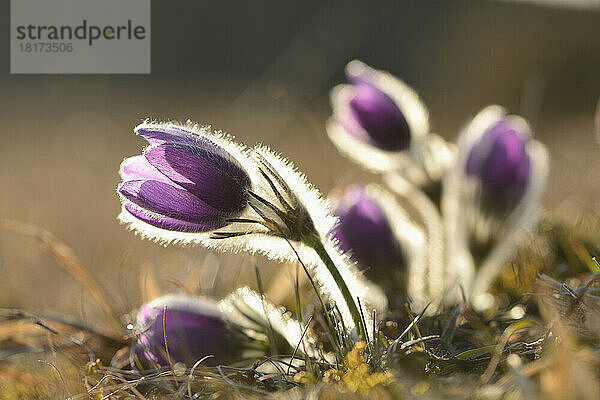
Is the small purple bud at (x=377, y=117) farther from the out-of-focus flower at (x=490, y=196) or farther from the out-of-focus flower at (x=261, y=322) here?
the out-of-focus flower at (x=261, y=322)

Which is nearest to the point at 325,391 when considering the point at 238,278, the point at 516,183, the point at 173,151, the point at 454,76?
the point at 173,151

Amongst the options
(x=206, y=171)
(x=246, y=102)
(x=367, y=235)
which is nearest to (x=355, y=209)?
(x=367, y=235)

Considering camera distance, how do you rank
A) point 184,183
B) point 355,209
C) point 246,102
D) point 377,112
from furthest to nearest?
point 246,102
point 377,112
point 355,209
point 184,183

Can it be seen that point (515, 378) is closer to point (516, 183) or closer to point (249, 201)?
point (249, 201)

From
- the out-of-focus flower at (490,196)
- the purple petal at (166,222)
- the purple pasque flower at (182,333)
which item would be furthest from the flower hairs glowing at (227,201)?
the out-of-focus flower at (490,196)


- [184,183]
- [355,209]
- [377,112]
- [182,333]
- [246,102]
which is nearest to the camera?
[184,183]

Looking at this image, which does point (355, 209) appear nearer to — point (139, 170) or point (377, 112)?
point (377, 112)

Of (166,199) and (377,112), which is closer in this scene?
(166,199)

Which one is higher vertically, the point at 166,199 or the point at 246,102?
the point at 166,199
